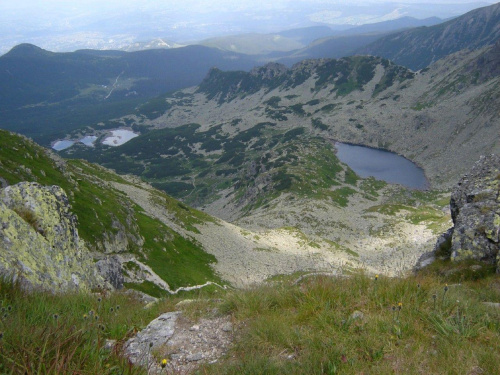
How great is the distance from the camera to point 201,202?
177 m

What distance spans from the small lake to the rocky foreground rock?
144 metres

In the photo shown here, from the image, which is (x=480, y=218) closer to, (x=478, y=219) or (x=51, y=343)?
(x=478, y=219)

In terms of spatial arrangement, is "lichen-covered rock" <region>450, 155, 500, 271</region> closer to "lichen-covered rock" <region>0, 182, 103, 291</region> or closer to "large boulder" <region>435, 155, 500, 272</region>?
"large boulder" <region>435, 155, 500, 272</region>

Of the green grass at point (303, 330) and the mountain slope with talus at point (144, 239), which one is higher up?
A: the green grass at point (303, 330)

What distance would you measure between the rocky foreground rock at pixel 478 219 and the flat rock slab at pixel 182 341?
1257 centimetres

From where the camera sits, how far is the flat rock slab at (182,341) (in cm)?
668

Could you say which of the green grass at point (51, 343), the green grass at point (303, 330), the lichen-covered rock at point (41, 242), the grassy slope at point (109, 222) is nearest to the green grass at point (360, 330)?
the green grass at point (303, 330)

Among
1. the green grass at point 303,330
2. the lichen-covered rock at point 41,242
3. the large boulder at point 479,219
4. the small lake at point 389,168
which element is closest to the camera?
the green grass at point 303,330

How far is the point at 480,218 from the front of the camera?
54.3 ft

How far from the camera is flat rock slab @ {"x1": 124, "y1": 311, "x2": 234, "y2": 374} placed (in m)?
6.68

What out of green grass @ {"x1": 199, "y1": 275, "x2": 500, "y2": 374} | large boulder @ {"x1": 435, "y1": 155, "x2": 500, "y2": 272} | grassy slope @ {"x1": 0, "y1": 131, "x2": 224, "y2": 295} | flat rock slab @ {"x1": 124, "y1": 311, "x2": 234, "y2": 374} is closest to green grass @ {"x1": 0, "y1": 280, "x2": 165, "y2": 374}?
flat rock slab @ {"x1": 124, "y1": 311, "x2": 234, "y2": 374}

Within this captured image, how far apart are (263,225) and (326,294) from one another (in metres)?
79.7

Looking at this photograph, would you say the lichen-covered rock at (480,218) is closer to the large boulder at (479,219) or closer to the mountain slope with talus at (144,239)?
the large boulder at (479,219)

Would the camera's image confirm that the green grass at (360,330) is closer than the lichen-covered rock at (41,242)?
Yes
